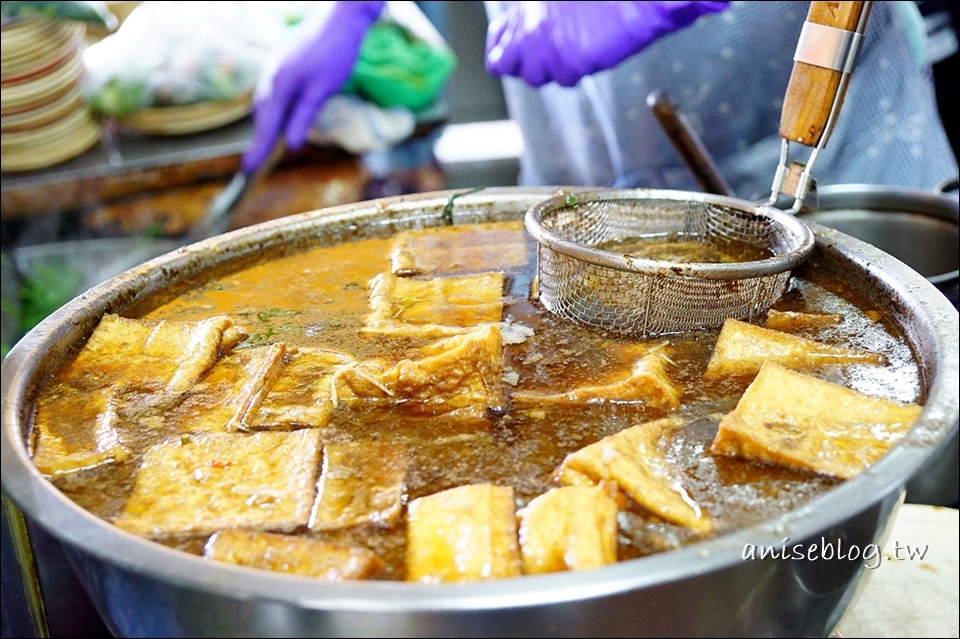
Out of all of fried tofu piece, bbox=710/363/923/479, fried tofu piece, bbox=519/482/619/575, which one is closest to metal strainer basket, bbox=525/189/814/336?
fried tofu piece, bbox=710/363/923/479

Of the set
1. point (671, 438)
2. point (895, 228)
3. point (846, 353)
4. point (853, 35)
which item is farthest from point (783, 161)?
point (671, 438)

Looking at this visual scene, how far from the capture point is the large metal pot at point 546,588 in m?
1.04

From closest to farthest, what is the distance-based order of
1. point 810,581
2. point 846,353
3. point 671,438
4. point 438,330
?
point 810,581 < point 671,438 < point 846,353 < point 438,330

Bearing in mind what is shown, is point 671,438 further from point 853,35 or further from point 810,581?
point 853,35

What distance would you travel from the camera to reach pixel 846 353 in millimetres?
1828

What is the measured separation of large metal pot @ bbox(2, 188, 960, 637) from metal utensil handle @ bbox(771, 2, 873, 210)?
69cm

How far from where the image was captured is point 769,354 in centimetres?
182

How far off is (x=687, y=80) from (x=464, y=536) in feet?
10.2

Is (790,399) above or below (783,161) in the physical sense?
below

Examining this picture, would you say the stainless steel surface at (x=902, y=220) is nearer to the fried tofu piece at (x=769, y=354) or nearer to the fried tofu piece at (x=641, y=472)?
the fried tofu piece at (x=769, y=354)

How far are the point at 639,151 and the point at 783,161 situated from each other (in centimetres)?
199

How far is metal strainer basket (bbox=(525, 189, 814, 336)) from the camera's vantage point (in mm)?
1908

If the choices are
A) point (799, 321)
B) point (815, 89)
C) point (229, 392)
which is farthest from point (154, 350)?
point (815, 89)

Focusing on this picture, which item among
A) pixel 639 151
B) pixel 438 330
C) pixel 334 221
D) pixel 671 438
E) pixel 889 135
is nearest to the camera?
pixel 671 438
